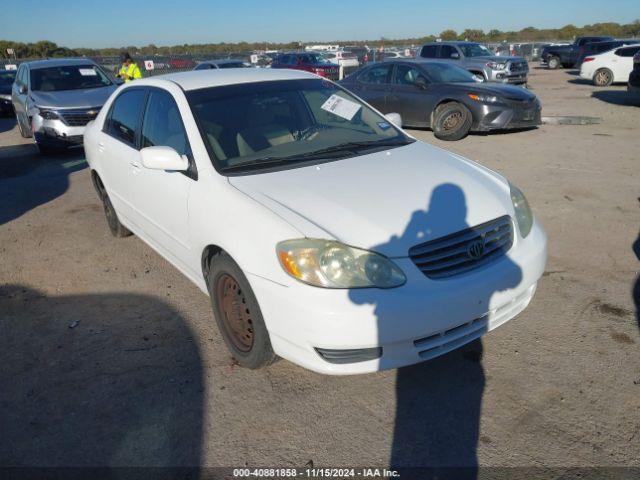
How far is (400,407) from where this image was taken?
261cm

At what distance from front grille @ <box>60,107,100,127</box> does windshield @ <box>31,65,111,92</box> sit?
3.86 ft

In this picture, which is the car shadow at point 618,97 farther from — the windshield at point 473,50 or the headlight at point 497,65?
the windshield at point 473,50

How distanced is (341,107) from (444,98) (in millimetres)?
6134

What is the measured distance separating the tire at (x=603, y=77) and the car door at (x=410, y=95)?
11507mm

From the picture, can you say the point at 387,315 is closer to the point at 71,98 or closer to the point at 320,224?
the point at 320,224

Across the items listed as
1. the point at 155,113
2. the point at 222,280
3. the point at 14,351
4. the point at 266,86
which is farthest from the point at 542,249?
the point at 14,351

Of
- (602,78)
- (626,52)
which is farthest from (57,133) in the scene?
(626,52)

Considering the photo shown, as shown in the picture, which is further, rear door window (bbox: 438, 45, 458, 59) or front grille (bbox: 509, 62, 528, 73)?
front grille (bbox: 509, 62, 528, 73)

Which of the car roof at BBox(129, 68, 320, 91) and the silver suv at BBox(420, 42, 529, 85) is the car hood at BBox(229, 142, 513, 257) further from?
the silver suv at BBox(420, 42, 529, 85)

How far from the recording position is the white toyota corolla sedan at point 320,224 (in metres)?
2.38

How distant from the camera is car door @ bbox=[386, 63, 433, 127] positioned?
9688 millimetres

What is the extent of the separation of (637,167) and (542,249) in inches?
206

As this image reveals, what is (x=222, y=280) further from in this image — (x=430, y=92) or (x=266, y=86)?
(x=430, y=92)

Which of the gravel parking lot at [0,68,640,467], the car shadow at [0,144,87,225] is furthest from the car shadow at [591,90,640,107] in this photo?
the car shadow at [0,144,87,225]
